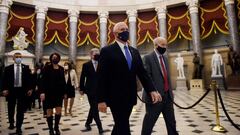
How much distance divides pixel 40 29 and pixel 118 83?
47.2 ft

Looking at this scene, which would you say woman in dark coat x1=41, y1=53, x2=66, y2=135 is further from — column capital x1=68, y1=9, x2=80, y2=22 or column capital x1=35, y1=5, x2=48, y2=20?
column capital x1=68, y1=9, x2=80, y2=22

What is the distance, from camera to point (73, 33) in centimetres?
1545

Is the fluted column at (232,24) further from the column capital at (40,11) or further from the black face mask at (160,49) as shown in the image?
the column capital at (40,11)

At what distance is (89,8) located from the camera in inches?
642

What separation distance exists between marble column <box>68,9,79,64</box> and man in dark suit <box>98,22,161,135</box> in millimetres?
13621

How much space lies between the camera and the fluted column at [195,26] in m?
14.0

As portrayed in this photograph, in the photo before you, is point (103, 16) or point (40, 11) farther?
point (103, 16)

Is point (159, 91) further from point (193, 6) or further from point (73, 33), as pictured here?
point (73, 33)

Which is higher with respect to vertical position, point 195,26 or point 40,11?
point 40,11

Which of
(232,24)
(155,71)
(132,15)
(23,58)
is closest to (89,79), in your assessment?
(155,71)

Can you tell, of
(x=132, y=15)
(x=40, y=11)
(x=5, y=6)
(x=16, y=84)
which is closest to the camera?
(x=16, y=84)

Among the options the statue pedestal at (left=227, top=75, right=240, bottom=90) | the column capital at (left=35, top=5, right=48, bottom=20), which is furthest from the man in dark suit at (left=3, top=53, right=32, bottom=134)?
the column capital at (left=35, top=5, right=48, bottom=20)

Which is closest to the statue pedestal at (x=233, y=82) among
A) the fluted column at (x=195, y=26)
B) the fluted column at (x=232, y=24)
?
the fluted column at (x=232, y=24)

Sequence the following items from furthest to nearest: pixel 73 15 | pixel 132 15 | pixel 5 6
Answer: pixel 132 15 < pixel 73 15 < pixel 5 6
